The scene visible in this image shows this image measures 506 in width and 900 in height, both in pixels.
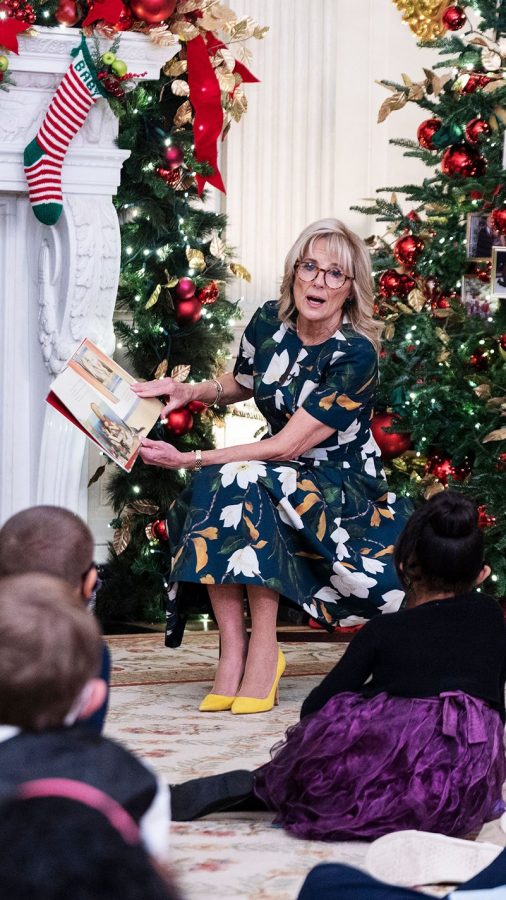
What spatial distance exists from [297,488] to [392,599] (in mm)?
384

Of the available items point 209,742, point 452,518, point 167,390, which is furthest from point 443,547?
point 167,390

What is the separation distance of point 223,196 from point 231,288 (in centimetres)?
39

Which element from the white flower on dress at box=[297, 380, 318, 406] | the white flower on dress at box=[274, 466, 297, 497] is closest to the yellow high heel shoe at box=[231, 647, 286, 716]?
the white flower on dress at box=[274, 466, 297, 497]

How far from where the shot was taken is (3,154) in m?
4.45

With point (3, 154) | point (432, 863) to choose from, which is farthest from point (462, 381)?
point (432, 863)

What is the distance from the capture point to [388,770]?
243 cm

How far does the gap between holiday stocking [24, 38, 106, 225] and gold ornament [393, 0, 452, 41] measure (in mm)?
1109

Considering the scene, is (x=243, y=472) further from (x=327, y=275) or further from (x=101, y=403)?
(x=327, y=275)

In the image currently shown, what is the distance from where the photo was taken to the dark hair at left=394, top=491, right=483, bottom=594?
8.22 ft

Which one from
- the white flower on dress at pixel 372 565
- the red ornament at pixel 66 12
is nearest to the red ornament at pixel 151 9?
the red ornament at pixel 66 12

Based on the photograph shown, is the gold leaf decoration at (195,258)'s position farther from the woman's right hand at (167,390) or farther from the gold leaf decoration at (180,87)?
the woman's right hand at (167,390)

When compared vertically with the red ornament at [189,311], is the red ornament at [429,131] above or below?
above

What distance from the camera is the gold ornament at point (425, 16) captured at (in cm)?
461

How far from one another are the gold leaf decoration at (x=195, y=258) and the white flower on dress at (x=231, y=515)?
1.61 m
